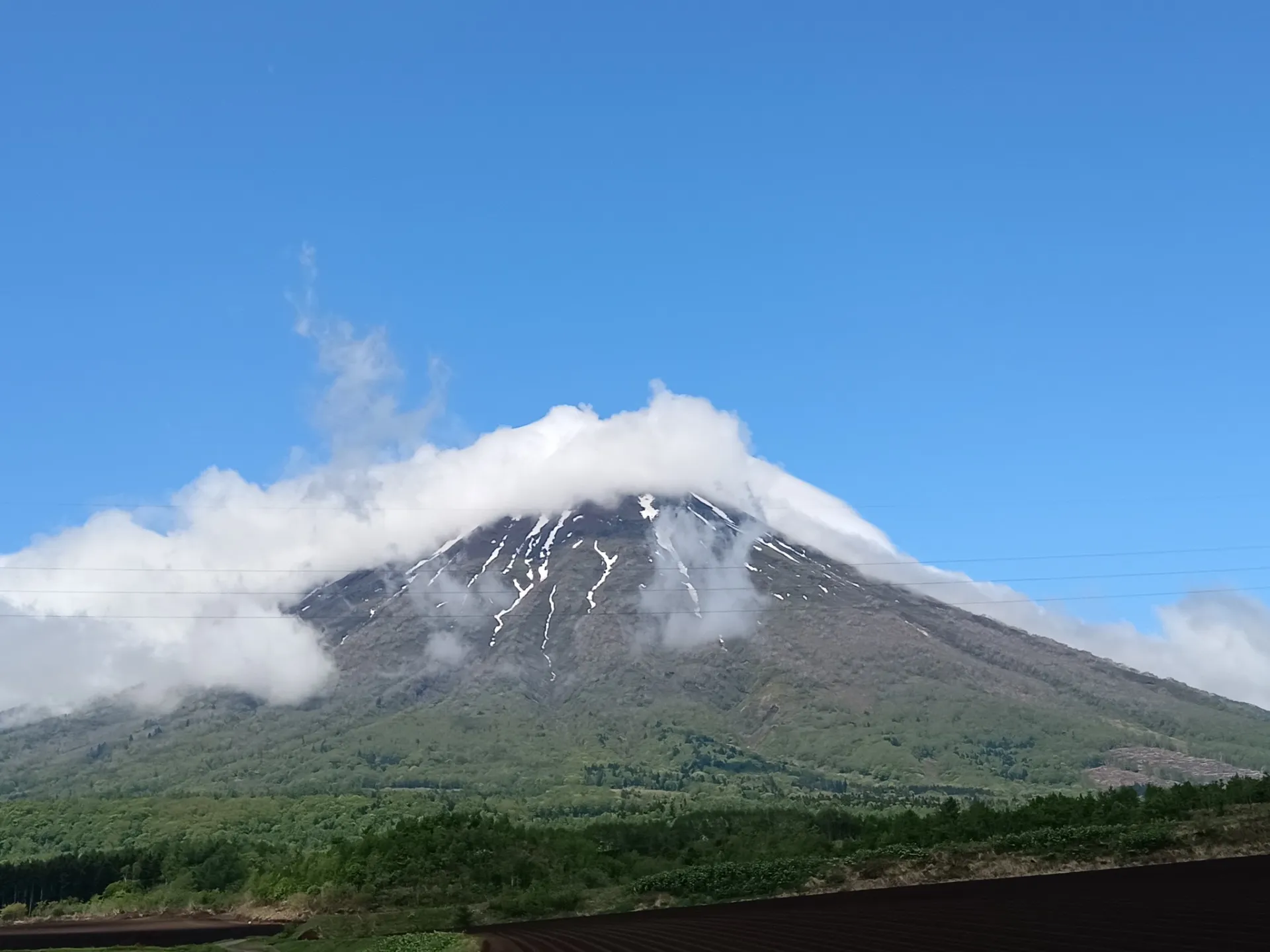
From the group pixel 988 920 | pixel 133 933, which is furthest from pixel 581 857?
pixel 988 920

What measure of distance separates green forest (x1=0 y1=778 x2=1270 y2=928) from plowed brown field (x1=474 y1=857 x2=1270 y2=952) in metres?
5.50

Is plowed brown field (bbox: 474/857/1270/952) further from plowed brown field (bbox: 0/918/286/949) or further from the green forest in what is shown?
plowed brown field (bbox: 0/918/286/949)

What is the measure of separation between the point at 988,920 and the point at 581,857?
45880mm

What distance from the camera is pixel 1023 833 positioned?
164 ft

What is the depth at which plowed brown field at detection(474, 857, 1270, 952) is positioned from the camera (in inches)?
907

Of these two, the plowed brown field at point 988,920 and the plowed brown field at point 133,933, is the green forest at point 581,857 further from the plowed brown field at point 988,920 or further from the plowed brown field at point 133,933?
the plowed brown field at point 988,920

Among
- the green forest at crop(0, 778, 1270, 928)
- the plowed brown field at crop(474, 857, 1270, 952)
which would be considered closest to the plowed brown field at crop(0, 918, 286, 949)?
the green forest at crop(0, 778, 1270, 928)

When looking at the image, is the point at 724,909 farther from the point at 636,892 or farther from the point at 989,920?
the point at 989,920

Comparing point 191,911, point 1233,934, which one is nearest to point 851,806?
point 191,911

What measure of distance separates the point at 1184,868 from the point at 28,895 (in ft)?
281

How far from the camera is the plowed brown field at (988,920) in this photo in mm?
23047

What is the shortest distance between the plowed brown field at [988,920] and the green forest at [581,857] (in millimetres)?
5501

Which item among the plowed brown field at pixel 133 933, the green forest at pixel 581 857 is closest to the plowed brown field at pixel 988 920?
the green forest at pixel 581 857

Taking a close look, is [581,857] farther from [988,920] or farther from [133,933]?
[988,920]
